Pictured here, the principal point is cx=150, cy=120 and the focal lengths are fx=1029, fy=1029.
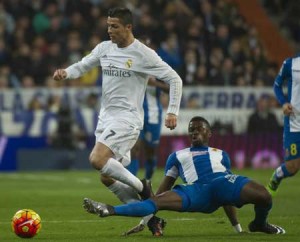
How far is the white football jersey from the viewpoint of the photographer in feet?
34.7

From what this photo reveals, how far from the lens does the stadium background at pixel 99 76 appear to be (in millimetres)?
21719

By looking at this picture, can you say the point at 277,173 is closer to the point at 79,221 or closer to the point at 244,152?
the point at 79,221

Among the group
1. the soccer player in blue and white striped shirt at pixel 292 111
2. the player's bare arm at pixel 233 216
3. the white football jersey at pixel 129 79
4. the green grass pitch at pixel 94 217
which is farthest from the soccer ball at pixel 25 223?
the soccer player in blue and white striped shirt at pixel 292 111

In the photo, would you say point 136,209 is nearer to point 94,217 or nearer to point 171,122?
point 171,122

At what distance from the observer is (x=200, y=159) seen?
1010 centimetres

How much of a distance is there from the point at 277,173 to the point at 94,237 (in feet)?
13.6

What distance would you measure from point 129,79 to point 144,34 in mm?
11620

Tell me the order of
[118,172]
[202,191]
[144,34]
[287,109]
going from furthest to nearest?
[144,34] < [287,109] < [118,172] < [202,191]

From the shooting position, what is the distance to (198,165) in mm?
10086

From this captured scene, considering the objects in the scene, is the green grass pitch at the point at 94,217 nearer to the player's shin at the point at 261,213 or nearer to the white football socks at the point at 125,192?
the player's shin at the point at 261,213

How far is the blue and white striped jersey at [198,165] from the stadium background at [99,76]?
10980 millimetres

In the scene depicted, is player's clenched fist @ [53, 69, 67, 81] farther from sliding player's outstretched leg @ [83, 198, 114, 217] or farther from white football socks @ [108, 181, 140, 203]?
sliding player's outstretched leg @ [83, 198, 114, 217]

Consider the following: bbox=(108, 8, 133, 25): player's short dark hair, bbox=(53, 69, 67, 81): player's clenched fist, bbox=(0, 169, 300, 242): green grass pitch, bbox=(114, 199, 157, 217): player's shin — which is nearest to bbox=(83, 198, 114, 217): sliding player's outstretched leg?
bbox=(114, 199, 157, 217): player's shin

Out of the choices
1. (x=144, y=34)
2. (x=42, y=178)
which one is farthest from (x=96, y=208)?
(x=144, y=34)
